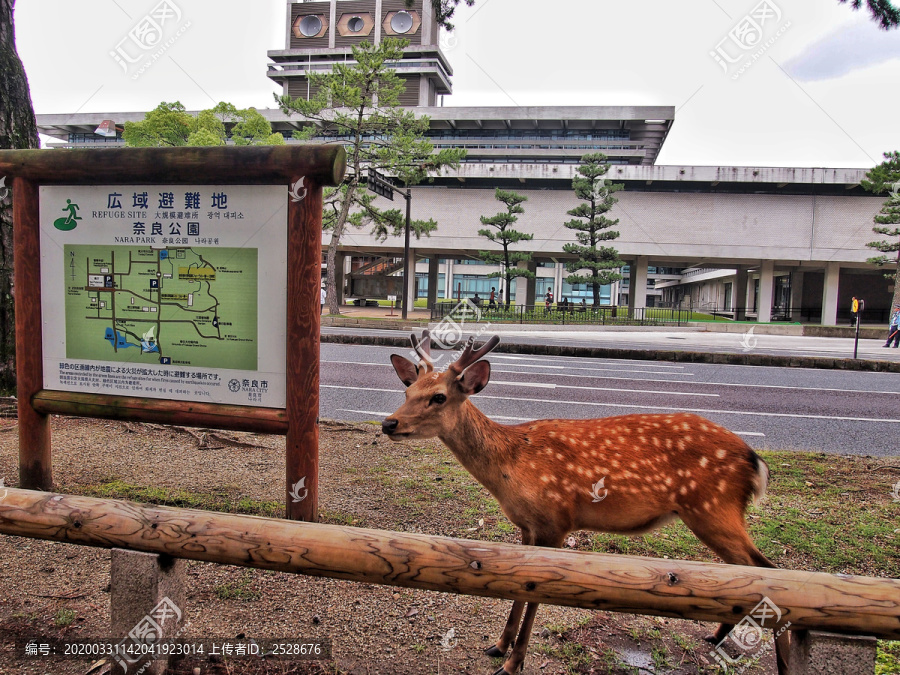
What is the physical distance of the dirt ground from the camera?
280 cm

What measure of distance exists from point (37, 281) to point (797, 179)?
44.5 m

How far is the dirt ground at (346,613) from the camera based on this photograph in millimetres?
2797

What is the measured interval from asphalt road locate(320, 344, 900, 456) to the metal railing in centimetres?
1781

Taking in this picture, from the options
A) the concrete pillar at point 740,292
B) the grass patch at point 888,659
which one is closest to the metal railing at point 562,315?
the concrete pillar at point 740,292

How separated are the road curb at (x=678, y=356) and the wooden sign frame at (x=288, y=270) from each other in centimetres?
1089

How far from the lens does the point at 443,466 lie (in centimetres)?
582

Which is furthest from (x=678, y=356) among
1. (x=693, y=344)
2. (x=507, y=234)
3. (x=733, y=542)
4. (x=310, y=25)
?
(x=310, y=25)

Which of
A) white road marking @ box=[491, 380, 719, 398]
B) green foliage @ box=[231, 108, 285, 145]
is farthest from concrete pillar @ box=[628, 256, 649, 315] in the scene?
white road marking @ box=[491, 380, 719, 398]

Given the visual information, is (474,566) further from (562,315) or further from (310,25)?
(310,25)

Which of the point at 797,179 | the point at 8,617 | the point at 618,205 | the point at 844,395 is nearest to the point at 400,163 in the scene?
the point at 618,205

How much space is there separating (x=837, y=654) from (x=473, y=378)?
1.90 metres

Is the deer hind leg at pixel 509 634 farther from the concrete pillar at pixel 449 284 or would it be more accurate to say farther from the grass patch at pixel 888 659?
the concrete pillar at pixel 449 284

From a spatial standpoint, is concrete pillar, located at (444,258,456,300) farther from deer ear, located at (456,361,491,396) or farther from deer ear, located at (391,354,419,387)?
deer ear, located at (456,361,491,396)

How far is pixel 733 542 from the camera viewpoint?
2.76 m
